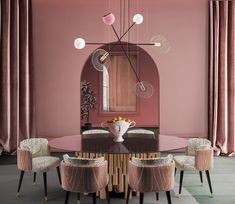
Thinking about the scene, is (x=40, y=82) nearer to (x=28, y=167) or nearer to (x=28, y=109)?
(x=28, y=109)

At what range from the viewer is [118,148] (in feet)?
13.3

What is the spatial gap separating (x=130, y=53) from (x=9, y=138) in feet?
13.6

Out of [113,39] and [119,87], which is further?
[119,87]

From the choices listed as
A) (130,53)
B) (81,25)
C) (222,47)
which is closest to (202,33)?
(222,47)

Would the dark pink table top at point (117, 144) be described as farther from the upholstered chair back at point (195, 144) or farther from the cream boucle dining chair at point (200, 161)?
the upholstered chair back at point (195, 144)

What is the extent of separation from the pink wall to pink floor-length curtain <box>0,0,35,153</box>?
232mm

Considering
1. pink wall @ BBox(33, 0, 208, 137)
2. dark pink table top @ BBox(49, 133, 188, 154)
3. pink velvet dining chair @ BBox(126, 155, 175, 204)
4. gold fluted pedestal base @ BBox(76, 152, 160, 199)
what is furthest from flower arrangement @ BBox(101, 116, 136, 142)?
pink wall @ BBox(33, 0, 208, 137)

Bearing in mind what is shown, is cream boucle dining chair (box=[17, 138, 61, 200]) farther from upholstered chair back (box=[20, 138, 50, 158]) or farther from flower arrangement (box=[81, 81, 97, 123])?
flower arrangement (box=[81, 81, 97, 123])

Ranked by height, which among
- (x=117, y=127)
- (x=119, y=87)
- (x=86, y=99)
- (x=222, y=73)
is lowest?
(x=117, y=127)

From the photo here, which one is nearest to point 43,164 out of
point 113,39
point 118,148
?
point 118,148

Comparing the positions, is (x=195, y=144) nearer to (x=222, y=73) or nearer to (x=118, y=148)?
(x=118, y=148)

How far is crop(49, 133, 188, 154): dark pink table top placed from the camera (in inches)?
157

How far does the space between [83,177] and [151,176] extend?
64cm

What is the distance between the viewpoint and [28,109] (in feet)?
23.3
